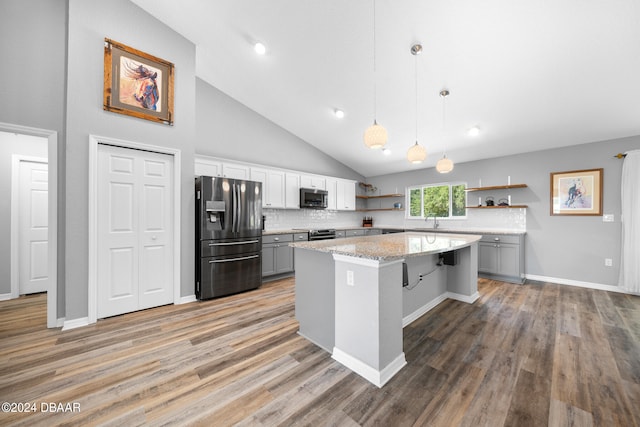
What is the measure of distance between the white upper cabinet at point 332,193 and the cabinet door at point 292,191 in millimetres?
912

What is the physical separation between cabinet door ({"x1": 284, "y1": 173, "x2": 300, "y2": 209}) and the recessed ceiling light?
2.27 m

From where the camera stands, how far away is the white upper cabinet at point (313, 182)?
17.8 feet

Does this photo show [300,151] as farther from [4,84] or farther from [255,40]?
[4,84]

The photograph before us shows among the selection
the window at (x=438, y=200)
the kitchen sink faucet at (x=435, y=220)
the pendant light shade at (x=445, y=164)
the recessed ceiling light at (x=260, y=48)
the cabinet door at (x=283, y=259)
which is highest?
the recessed ceiling light at (x=260, y=48)

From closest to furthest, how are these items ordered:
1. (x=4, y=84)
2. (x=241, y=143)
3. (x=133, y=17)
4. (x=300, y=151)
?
(x=4, y=84)
(x=133, y=17)
(x=241, y=143)
(x=300, y=151)

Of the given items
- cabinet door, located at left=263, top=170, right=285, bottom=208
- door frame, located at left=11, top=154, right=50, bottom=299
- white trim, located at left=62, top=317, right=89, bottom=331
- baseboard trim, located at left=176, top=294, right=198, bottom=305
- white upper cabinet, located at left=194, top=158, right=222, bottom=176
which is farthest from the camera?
cabinet door, located at left=263, top=170, right=285, bottom=208

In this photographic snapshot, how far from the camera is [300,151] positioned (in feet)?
18.8

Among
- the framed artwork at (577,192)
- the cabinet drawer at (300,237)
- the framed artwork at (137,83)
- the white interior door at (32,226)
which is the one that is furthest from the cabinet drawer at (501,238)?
the white interior door at (32,226)

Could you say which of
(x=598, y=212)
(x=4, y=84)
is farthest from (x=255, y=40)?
(x=598, y=212)

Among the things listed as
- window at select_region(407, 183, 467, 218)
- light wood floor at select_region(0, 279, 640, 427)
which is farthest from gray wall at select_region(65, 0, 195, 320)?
window at select_region(407, 183, 467, 218)

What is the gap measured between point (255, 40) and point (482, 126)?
12.2 ft

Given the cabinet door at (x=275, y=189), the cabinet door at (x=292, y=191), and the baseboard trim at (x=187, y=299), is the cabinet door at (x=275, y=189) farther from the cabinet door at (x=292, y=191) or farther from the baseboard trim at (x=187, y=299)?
the baseboard trim at (x=187, y=299)

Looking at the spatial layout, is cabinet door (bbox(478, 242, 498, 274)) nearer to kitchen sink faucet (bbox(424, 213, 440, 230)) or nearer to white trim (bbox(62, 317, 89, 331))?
kitchen sink faucet (bbox(424, 213, 440, 230))

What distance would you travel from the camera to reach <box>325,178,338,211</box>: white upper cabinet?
595 cm
